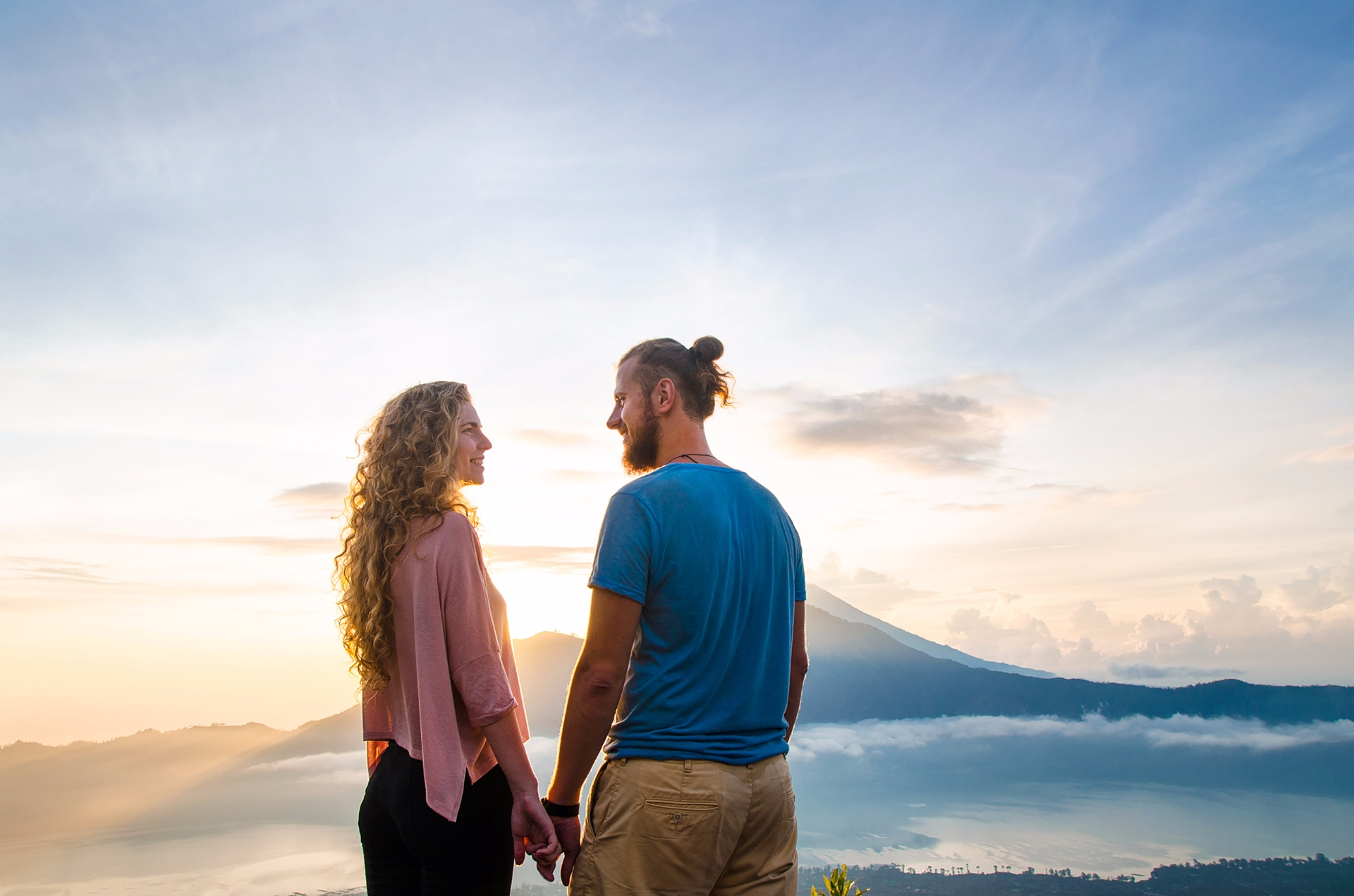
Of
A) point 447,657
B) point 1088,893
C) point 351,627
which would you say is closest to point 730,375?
point 447,657

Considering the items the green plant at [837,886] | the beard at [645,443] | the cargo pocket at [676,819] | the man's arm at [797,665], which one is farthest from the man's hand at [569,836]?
the green plant at [837,886]

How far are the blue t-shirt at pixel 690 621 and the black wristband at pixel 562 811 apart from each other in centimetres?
26

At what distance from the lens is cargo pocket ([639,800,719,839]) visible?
2.43 meters

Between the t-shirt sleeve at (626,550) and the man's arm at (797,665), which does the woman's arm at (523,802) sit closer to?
the t-shirt sleeve at (626,550)

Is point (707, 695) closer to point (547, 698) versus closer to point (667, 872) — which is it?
point (667, 872)

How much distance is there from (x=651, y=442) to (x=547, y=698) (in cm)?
20937

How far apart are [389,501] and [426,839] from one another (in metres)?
1.22

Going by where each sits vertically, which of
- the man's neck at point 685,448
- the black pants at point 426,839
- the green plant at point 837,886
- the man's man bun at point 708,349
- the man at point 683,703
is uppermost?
the man's man bun at point 708,349

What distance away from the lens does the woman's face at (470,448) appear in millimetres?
3283

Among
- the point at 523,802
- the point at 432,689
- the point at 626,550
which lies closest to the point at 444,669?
the point at 432,689

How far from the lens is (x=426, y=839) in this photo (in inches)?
107

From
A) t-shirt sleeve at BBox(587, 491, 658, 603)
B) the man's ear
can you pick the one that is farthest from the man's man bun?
t-shirt sleeve at BBox(587, 491, 658, 603)

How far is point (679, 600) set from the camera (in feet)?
8.43

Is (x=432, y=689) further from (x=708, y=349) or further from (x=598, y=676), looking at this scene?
(x=708, y=349)
